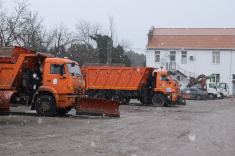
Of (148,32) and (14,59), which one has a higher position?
(148,32)

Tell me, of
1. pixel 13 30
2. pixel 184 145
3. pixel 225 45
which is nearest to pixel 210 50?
pixel 225 45

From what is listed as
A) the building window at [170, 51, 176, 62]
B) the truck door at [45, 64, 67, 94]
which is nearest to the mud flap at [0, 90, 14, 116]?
the truck door at [45, 64, 67, 94]

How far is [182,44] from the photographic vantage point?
46.8 metres

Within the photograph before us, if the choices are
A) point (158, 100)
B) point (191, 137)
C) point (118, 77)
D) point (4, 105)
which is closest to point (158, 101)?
point (158, 100)

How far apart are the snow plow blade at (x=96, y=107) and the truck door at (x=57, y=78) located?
0.95 m

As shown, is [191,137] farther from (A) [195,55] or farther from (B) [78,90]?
(A) [195,55]

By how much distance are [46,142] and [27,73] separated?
7.42 meters

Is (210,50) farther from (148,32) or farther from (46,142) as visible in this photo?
(46,142)

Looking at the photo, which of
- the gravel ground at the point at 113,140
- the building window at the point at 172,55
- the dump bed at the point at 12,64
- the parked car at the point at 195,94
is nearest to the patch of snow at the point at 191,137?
the gravel ground at the point at 113,140

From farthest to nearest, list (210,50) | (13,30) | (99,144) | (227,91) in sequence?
(210,50) → (227,91) → (13,30) → (99,144)

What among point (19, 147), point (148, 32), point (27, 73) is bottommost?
point (19, 147)

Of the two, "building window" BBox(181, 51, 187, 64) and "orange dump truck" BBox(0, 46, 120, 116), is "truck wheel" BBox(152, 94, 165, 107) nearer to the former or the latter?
"orange dump truck" BBox(0, 46, 120, 116)

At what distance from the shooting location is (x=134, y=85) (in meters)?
23.4

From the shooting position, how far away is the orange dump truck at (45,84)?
47.3 ft
